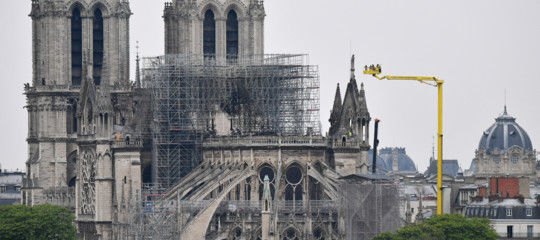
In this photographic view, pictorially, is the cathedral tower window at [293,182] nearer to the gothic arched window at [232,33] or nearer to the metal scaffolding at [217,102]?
the metal scaffolding at [217,102]

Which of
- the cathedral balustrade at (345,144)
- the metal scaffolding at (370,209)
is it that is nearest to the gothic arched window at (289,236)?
the metal scaffolding at (370,209)

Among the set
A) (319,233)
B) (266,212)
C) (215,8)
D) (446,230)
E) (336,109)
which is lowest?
(319,233)

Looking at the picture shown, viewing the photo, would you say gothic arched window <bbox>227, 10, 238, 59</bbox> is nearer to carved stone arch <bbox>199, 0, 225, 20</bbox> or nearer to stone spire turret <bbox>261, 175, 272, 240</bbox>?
carved stone arch <bbox>199, 0, 225, 20</bbox>

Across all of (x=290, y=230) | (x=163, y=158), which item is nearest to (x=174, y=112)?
(x=163, y=158)

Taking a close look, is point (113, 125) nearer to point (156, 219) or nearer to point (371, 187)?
point (156, 219)

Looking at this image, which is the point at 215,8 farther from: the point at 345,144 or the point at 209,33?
the point at 345,144

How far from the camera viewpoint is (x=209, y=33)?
199000 mm

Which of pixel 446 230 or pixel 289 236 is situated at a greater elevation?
pixel 446 230

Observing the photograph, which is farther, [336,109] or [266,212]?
[336,109]

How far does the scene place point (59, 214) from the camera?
185 meters

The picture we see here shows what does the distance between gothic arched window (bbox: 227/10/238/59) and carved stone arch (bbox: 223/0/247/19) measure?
0.66m

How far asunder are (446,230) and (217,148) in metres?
28.3

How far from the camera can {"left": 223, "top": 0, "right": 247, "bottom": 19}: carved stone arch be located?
198 meters

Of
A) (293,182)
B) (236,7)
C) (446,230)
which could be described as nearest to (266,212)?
(293,182)
